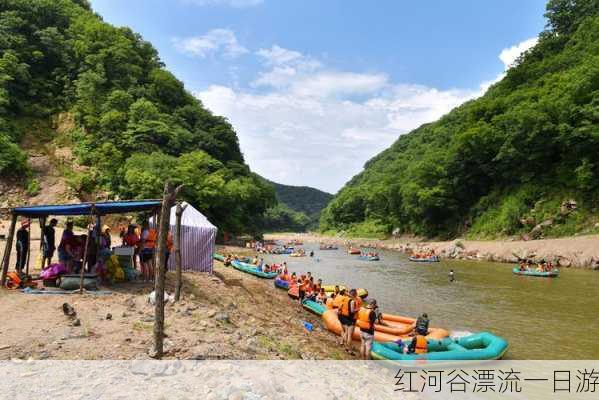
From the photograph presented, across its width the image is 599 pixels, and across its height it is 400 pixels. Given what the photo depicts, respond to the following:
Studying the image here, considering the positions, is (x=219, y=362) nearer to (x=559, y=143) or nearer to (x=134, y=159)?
(x=134, y=159)

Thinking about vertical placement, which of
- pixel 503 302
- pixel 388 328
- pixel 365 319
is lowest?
pixel 503 302

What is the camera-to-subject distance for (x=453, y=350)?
37.6 ft

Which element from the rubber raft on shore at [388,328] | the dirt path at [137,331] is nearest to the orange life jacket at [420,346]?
the rubber raft on shore at [388,328]

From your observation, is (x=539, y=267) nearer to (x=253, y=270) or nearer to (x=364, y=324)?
(x=253, y=270)

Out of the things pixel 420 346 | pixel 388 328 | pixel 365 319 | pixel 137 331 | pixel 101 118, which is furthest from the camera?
pixel 101 118

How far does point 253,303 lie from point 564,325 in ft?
38.9

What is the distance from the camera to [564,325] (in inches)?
601

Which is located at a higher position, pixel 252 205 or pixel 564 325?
pixel 252 205

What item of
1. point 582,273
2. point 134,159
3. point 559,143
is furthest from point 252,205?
point 582,273

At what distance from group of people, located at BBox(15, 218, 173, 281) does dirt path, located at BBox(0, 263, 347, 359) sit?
1.11 m

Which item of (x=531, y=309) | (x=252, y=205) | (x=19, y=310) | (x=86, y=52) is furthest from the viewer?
(x=252, y=205)

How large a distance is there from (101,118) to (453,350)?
50.5 meters

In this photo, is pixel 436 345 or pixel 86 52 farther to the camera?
pixel 86 52

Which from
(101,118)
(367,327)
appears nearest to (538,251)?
(367,327)
